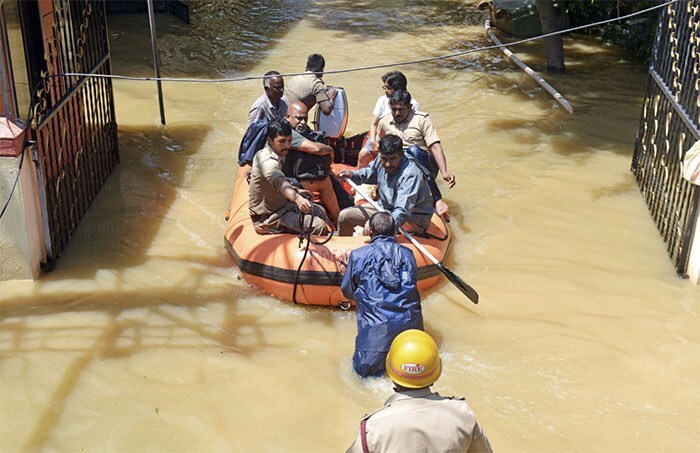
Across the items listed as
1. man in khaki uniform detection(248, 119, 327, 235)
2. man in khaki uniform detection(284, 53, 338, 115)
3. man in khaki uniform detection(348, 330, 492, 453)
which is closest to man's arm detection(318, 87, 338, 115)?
man in khaki uniform detection(284, 53, 338, 115)

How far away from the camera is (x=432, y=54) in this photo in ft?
52.1

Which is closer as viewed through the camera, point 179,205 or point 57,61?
point 57,61

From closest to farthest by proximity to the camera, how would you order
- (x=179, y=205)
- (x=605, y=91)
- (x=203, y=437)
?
(x=203, y=437)
(x=179, y=205)
(x=605, y=91)

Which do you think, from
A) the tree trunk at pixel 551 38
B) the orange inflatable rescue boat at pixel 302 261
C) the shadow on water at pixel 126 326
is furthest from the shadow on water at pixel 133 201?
the tree trunk at pixel 551 38

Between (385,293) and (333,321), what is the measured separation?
132cm

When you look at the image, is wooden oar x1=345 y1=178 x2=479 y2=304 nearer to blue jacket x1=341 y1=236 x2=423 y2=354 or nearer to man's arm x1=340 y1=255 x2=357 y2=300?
blue jacket x1=341 y1=236 x2=423 y2=354

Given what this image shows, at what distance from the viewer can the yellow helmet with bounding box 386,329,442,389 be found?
3.68 m

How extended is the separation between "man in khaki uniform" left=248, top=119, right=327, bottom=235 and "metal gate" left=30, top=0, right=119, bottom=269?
1.96 metres

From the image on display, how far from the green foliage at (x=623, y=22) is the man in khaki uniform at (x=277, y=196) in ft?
31.7

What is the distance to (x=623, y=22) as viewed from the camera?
16609 millimetres

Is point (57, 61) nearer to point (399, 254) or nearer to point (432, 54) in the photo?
point (399, 254)

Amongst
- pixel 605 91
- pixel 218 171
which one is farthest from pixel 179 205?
pixel 605 91

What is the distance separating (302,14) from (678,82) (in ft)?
38.5

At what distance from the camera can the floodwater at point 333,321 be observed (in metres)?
5.84
